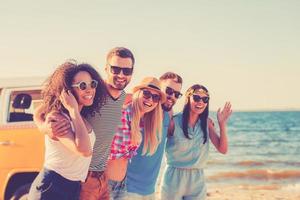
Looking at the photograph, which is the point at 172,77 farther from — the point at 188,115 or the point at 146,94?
the point at 146,94

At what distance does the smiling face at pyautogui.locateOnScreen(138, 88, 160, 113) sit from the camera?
4.01 metres

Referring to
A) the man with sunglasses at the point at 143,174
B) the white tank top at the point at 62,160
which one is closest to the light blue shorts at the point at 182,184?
the man with sunglasses at the point at 143,174

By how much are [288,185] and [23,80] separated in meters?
12.0

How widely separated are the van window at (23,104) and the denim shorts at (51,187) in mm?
2827

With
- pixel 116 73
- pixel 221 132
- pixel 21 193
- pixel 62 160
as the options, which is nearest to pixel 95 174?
pixel 62 160

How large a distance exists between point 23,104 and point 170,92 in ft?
6.53

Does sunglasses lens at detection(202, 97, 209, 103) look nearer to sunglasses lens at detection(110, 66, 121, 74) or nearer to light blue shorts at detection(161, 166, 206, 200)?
light blue shorts at detection(161, 166, 206, 200)

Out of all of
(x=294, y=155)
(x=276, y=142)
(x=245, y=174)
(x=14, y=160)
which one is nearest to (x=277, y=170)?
(x=245, y=174)

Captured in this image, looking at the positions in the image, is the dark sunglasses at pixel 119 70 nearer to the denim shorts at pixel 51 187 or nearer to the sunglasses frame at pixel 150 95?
the sunglasses frame at pixel 150 95

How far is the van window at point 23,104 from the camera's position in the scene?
577cm

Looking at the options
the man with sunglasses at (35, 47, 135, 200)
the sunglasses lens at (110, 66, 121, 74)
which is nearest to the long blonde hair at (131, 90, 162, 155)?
the man with sunglasses at (35, 47, 135, 200)

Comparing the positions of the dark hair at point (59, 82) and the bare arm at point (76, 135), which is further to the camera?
the dark hair at point (59, 82)

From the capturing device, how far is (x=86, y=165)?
10.5 ft

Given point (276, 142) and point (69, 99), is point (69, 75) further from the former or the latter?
point (276, 142)
